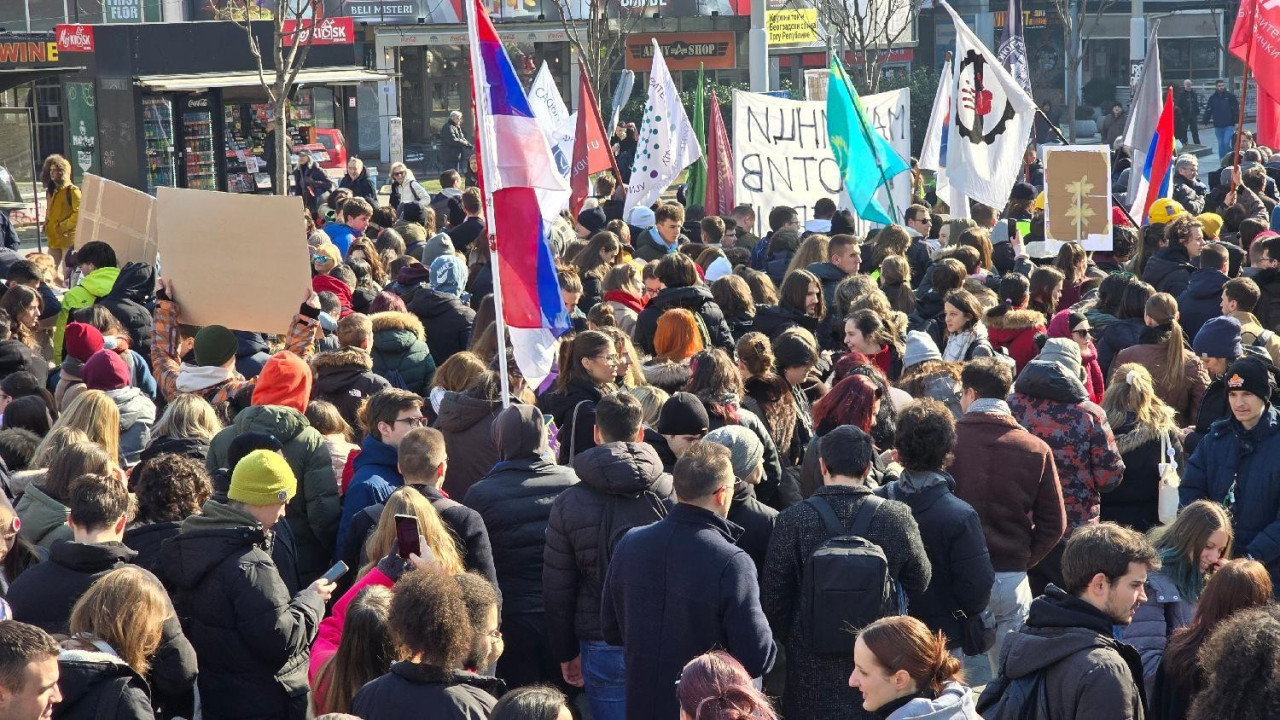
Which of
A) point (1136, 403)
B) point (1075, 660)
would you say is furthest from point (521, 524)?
point (1136, 403)

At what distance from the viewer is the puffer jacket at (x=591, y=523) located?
5137 mm

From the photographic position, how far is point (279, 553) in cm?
531

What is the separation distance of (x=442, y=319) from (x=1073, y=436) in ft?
14.5

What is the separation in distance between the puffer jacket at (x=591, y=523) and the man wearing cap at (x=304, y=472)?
1.18 metres

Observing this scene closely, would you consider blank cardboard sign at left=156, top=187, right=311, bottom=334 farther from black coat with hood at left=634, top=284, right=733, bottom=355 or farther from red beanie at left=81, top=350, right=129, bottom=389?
black coat with hood at left=634, top=284, right=733, bottom=355

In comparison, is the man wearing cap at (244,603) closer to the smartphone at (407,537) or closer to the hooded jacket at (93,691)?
the smartphone at (407,537)

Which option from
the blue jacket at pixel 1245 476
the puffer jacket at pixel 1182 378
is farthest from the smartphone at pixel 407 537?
the puffer jacket at pixel 1182 378

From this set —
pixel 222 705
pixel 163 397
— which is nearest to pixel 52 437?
pixel 222 705

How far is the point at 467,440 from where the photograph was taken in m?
6.52

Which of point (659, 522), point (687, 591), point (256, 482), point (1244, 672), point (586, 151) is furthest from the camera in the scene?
point (586, 151)

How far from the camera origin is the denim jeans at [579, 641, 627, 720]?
209 inches

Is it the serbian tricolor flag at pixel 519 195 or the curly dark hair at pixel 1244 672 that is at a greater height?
the serbian tricolor flag at pixel 519 195

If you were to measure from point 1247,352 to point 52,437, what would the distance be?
5.52m

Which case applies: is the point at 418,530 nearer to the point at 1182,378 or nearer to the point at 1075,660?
the point at 1075,660
